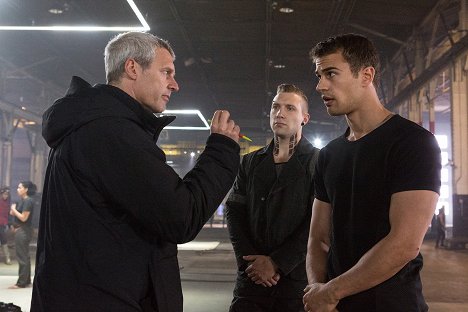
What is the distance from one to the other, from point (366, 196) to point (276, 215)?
112 centimetres

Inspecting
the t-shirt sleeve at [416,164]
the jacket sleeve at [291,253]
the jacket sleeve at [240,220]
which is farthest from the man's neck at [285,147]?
the t-shirt sleeve at [416,164]

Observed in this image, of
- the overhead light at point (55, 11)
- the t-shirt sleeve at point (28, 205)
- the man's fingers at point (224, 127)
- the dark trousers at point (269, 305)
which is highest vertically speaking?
the overhead light at point (55, 11)

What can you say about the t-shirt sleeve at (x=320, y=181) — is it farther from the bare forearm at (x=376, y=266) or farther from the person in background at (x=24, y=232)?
the person in background at (x=24, y=232)

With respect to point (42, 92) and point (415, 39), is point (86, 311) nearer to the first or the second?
point (415, 39)

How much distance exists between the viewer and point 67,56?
15.6 metres

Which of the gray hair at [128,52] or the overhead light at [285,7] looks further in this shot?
the overhead light at [285,7]

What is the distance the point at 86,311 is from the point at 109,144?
1.63ft

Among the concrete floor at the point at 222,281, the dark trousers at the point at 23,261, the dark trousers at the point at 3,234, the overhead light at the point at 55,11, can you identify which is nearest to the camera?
the concrete floor at the point at 222,281

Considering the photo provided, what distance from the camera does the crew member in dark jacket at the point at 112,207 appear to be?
1581 millimetres

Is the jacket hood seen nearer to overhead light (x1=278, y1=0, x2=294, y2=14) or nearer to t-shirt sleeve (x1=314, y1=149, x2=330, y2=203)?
t-shirt sleeve (x1=314, y1=149, x2=330, y2=203)

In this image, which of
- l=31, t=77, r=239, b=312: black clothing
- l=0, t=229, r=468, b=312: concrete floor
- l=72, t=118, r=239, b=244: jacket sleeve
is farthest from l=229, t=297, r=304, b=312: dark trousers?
l=0, t=229, r=468, b=312: concrete floor

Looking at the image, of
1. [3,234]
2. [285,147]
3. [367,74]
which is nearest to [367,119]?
[367,74]

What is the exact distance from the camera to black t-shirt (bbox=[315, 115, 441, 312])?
66.7 inches

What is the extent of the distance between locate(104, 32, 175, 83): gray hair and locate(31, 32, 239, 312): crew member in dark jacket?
116mm
